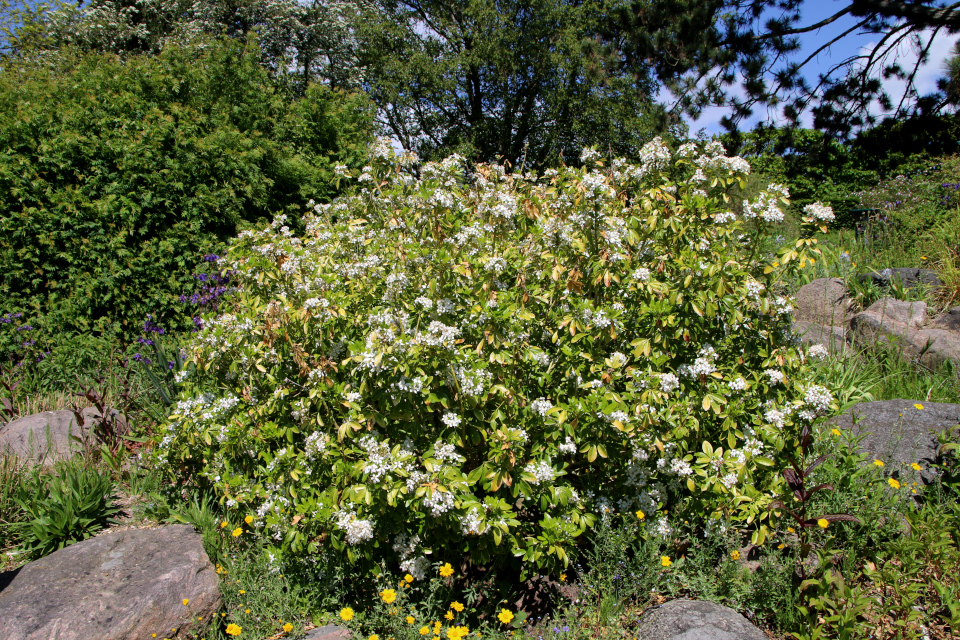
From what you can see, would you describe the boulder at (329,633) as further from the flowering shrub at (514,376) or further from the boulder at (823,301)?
the boulder at (823,301)

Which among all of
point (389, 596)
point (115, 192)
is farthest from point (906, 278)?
point (115, 192)

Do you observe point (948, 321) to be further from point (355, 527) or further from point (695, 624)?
point (355, 527)

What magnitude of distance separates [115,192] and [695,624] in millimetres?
5994

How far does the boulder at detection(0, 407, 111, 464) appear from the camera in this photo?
395 cm

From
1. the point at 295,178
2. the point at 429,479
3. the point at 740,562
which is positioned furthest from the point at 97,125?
the point at 740,562

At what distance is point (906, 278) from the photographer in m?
5.58

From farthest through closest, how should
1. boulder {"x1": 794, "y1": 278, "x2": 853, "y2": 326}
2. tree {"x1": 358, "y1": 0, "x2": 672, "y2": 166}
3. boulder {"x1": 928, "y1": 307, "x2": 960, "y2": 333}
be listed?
A: tree {"x1": 358, "y1": 0, "x2": 672, "y2": 166}, boulder {"x1": 794, "y1": 278, "x2": 853, "y2": 326}, boulder {"x1": 928, "y1": 307, "x2": 960, "y2": 333}

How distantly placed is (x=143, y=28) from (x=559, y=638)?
695 inches

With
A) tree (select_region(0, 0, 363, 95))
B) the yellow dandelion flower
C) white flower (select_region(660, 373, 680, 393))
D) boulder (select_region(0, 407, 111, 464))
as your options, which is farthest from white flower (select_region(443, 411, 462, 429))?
tree (select_region(0, 0, 363, 95))

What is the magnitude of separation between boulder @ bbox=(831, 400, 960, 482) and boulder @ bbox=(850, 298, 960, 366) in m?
1.22

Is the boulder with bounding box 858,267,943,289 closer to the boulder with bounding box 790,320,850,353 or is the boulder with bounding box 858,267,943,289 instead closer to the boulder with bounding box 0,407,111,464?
the boulder with bounding box 790,320,850,353

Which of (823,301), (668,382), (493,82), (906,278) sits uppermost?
(493,82)

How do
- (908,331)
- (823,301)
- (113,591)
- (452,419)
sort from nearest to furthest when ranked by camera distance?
(452,419) < (113,591) < (908,331) < (823,301)

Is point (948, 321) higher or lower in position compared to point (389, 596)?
higher
